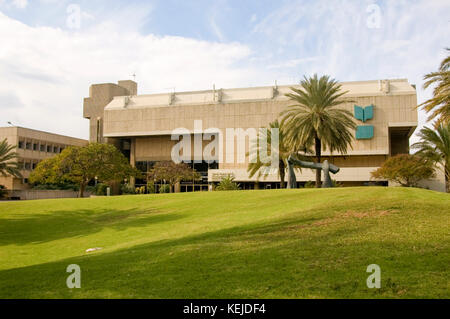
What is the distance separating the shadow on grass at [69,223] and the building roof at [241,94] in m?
45.6

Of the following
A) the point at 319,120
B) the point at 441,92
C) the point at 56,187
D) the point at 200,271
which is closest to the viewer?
the point at 200,271

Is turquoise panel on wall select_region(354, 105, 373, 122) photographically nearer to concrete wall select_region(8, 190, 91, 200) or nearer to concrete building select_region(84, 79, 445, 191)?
concrete building select_region(84, 79, 445, 191)

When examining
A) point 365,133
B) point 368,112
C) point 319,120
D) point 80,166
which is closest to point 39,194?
point 80,166

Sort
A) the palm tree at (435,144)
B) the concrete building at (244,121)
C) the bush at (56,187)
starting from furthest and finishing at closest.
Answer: the bush at (56,187)
the concrete building at (244,121)
the palm tree at (435,144)

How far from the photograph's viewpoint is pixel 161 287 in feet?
23.8

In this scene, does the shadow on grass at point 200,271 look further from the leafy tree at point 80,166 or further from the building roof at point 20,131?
the building roof at point 20,131

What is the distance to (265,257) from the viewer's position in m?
8.91

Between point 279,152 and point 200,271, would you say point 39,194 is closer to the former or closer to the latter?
point 279,152

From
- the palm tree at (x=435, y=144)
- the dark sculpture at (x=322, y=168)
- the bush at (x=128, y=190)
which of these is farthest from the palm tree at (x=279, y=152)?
the bush at (x=128, y=190)

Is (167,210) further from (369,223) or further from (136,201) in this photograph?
(369,223)

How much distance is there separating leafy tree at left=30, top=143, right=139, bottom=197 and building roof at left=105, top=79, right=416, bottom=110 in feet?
84.3

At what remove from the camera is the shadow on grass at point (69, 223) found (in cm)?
1970

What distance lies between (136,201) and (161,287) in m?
22.1

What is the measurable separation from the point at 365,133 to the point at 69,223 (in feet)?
174
